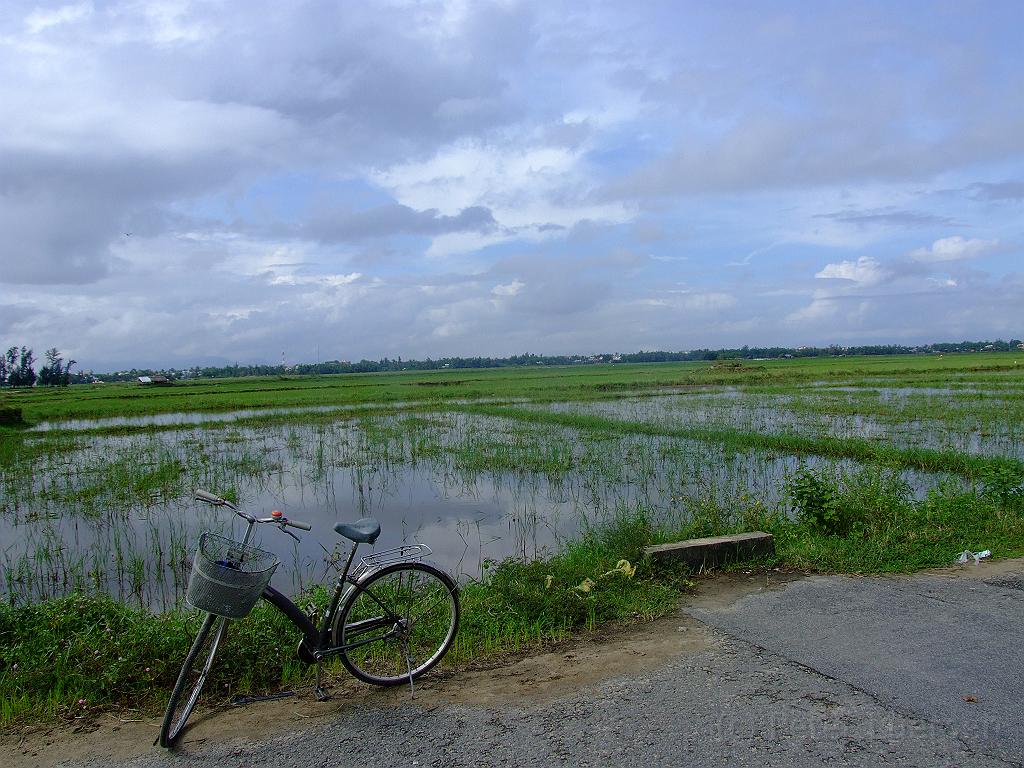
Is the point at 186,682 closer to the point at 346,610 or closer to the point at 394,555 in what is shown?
the point at 346,610

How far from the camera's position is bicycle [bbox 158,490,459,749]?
110 inches

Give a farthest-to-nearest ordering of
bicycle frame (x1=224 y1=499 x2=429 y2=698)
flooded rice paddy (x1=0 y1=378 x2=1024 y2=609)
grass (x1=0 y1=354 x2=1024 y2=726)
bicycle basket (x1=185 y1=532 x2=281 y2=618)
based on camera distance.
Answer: flooded rice paddy (x1=0 y1=378 x2=1024 y2=609) < grass (x1=0 y1=354 x2=1024 y2=726) < bicycle frame (x1=224 y1=499 x2=429 y2=698) < bicycle basket (x1=185 y1=532 x2=281 y2=618)

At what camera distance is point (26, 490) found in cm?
1075

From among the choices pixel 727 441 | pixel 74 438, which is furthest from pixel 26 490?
pixel 727 441

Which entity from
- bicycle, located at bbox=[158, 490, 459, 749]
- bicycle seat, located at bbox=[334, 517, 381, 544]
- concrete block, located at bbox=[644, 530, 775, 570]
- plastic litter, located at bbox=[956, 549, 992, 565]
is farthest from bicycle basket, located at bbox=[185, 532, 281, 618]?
plastic litter, located at bbox=[956, 549, 992, 565]

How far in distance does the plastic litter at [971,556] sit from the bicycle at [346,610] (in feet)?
13.1

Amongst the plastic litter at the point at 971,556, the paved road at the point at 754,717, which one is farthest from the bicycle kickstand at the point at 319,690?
the plastic litter at the point at 971,556

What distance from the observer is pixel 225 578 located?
2.76 meters

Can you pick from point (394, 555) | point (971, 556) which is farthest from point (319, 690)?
point (971, 556)

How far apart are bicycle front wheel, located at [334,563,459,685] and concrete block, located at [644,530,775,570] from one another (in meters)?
1.88

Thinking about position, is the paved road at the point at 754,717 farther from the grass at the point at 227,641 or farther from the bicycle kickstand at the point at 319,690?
the grass at the point at 227,641

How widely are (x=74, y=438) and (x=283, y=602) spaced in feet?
58.3

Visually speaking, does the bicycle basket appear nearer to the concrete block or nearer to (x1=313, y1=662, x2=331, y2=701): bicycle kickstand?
(x1=313, y1=662, x2=331, y2=701): bicycle kickstand

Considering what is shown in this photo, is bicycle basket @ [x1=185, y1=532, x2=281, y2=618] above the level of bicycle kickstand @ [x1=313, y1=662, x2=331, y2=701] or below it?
above
